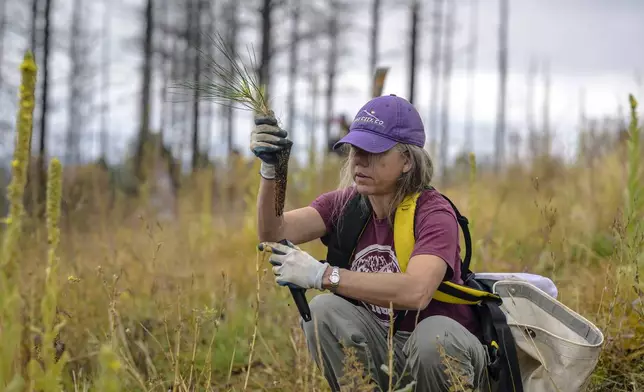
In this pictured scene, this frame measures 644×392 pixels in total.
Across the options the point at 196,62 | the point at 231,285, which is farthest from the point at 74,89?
the point at 231,285

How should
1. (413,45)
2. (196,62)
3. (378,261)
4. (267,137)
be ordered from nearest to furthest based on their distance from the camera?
(267,137) < (378,261) < (413,45) < (196,62)

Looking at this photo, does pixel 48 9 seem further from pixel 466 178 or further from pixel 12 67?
pixel 466 178

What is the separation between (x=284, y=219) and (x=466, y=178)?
818cm

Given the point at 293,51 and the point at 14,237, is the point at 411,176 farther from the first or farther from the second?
the point at 293,51

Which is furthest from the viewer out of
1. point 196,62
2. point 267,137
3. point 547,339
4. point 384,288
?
point 196,62

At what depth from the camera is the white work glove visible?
2.30 meters

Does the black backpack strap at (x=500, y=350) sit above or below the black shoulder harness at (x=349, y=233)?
below

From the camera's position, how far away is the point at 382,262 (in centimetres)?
262

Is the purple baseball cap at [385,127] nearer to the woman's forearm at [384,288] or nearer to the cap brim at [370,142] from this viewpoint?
the cap brim at [370,142]

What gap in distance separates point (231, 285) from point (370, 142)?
5.40ft

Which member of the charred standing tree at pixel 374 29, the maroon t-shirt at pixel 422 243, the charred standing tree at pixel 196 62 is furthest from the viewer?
the charred standing tree at pixel 374 29

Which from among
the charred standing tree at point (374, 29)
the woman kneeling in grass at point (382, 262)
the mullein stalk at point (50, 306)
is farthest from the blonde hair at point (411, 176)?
the charred standing tree at point (374, 29)

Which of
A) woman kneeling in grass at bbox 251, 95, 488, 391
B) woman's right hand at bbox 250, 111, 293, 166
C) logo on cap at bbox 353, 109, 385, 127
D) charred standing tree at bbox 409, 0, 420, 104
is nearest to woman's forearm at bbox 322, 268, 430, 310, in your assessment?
woman kneeling in grass at bbox 251, 95, 488, 391

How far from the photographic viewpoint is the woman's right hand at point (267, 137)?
2.42m
